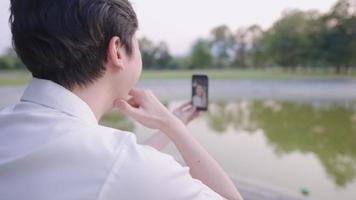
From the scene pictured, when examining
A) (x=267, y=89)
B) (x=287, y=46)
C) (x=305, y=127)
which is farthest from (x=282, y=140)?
(x=287, y=46)

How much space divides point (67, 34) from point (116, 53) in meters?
0.06

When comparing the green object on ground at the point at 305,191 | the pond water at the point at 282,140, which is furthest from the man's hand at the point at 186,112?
the green object on ground at the point at 305,191

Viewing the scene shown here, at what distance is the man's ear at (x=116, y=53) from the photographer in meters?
0.44

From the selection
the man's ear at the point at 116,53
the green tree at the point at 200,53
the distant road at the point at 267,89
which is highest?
the man's ear at the point at 116,53

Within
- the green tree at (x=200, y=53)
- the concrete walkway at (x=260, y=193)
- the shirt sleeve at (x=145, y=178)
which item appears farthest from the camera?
the green tree at (x=200, y=53)

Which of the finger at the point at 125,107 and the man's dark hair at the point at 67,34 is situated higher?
the man's dark hair at the point at 67,34

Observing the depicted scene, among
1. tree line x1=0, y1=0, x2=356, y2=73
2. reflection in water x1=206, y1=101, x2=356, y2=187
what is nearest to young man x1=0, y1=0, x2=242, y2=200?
reflection in water x1=206, y1=101, x2=356, y2=187

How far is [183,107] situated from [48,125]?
0.48m

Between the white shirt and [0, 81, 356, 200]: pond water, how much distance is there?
0.60 meters

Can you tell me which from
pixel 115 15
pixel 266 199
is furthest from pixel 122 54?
pixel 266 199

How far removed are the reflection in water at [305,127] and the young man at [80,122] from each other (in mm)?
2584

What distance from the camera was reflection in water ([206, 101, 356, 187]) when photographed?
336cm

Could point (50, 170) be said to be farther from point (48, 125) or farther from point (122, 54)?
point (122, 54)

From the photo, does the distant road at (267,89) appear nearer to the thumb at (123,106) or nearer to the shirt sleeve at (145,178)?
the thumb at (123,106)
